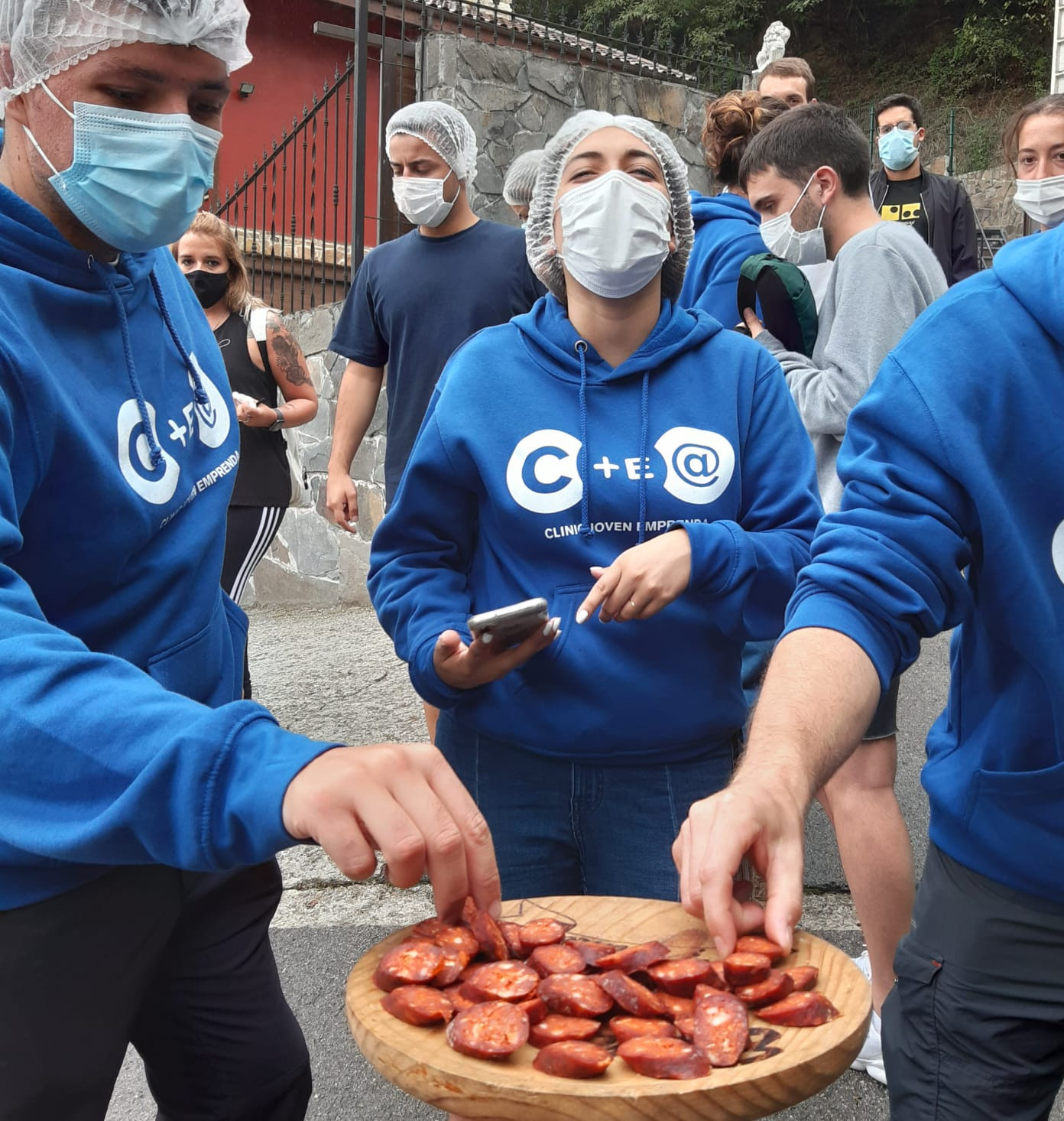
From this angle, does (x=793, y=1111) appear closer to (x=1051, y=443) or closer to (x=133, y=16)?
(x=1051, y=443)

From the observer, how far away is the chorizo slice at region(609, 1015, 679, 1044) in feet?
4.62

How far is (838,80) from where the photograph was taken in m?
30.1

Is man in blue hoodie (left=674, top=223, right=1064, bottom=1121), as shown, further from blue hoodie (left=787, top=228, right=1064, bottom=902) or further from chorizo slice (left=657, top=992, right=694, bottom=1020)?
chorizo slice (left=657, top=992, right=694, bottom=1020)

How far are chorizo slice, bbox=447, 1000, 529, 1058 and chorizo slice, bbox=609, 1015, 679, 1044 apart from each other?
118 mm

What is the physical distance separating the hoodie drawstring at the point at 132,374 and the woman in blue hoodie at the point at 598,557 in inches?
25.8

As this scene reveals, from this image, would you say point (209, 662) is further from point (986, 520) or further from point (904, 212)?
point (904, 212)

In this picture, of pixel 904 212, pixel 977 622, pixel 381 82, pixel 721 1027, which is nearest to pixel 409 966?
pixel 721 1027

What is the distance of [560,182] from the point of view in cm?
265

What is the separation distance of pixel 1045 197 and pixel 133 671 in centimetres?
443

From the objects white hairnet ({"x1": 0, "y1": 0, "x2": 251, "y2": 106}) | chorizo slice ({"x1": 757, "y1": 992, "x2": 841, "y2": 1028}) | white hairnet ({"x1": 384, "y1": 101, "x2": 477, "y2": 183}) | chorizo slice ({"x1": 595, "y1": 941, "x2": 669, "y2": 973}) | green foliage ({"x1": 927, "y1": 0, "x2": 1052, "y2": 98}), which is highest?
green foliage ({"x1": 927, "y1": 0, "x2": 1052, "y2": 98})

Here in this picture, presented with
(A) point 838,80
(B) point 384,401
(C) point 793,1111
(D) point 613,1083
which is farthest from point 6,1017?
(A) point 838,80

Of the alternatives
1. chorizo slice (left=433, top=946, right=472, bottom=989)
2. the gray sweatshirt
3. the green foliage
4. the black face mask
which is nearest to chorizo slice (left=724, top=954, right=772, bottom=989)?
chorizo slice (left=433, top=946, right=472, bottom=989)

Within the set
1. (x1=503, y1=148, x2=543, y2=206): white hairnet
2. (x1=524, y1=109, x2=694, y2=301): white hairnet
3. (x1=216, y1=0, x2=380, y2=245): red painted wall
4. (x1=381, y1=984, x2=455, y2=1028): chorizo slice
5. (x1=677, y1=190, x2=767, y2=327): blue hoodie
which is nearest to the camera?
(x1=381, y1=984, x2=455, y2=1028): chorizo slice

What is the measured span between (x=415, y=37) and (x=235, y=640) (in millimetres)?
8400
